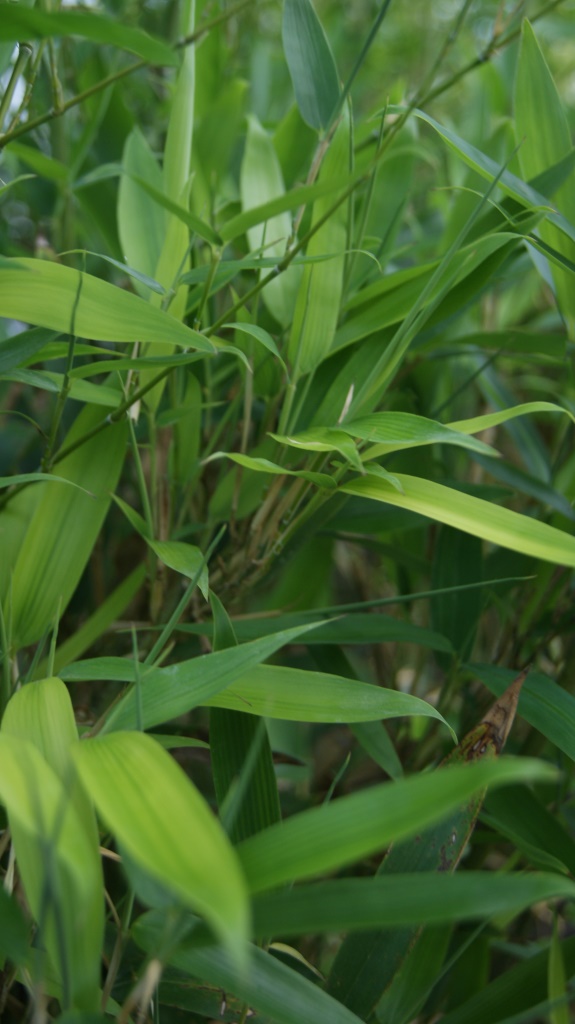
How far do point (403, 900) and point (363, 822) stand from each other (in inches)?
0.9

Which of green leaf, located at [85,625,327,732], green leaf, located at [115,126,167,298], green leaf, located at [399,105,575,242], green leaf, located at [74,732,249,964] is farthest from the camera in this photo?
green leaf, located at [115,126,167,298]

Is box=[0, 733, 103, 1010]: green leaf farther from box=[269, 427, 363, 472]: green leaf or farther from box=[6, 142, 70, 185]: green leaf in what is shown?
box=[6, 142, 70, 185]: green leaf

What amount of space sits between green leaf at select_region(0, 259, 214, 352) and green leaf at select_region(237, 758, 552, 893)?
210mm

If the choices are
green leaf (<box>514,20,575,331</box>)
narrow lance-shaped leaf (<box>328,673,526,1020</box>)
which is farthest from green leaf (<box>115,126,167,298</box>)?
narrow lance-shaped leaf (<box>328,673,526,1020</box>)

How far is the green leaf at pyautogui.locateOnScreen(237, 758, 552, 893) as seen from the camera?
0.20 metres

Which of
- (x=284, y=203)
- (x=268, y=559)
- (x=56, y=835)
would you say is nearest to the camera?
(x=56, y=835)

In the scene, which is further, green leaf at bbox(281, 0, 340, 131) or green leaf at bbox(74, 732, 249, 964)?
green leaf at bbox(281, 0, 340, 131)

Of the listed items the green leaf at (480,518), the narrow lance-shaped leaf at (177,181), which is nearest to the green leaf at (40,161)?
the narrow lance-shaped leaf at (177,181)

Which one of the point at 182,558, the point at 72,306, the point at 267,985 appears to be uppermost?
the point at 72,306

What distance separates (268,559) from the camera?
43cm

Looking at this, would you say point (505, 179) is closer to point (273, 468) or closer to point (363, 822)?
point (273, 468)

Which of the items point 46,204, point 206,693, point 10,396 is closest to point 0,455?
point 10,396

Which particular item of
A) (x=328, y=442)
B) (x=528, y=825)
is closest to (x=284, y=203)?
(x=328, y=442)

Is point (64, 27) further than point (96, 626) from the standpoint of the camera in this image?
No
